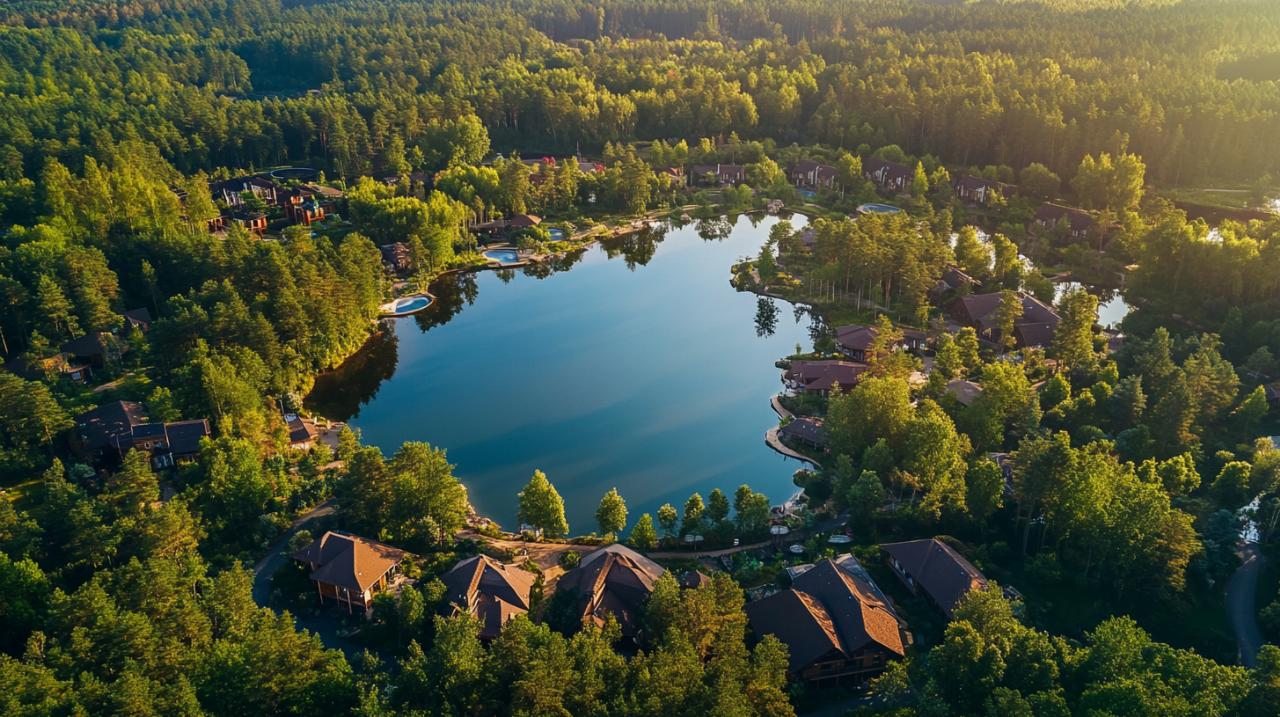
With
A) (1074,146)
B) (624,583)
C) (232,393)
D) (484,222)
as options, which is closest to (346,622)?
(624,583)

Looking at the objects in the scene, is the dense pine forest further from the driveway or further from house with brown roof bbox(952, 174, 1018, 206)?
house with brown roof bbox(952, 174, 1018, 206)

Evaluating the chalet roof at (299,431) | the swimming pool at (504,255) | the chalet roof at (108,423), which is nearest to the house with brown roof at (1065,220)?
the swimming pool at (504,255)

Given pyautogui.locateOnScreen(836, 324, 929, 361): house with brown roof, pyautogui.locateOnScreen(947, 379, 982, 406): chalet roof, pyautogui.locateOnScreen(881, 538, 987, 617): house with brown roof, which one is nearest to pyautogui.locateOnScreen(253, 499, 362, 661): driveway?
pyautogui.locateOnScreen(881, 538, 987, 617): house with brown roof

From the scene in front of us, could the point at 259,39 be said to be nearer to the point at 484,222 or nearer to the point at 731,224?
the point at 484,222

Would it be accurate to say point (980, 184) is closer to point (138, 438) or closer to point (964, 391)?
point (964, 391)

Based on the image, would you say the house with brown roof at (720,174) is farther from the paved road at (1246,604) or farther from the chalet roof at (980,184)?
the paved road at (1246,604)

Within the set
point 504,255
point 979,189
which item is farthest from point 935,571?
point 979,189
